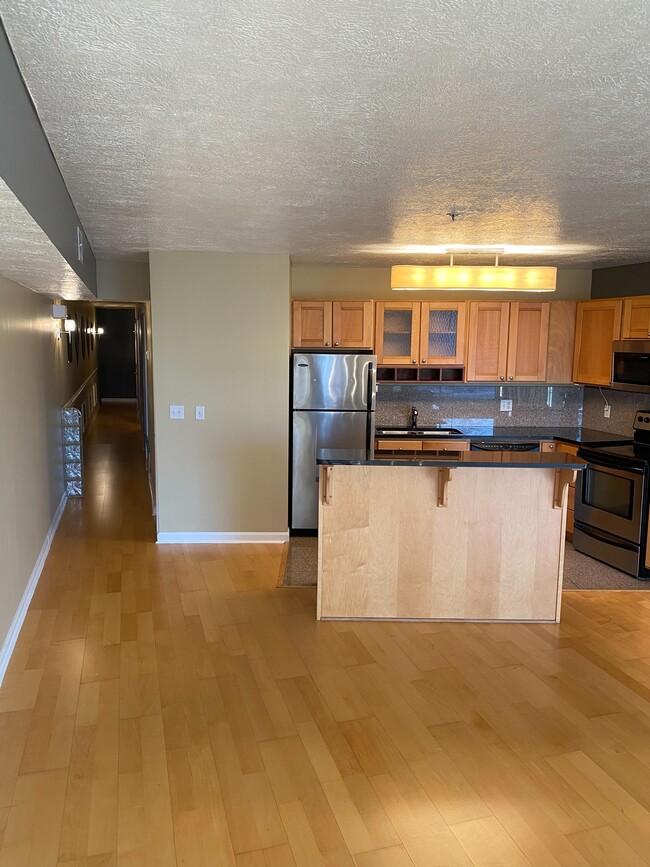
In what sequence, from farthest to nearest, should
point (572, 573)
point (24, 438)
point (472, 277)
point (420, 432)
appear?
point (420, 432)
point (572, 573)
point (24, 438)
point (472, 277)

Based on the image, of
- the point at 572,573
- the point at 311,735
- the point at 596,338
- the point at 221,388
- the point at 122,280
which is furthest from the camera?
the point at 122,280

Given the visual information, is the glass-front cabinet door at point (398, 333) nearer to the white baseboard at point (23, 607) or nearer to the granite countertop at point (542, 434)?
the granite countertop at point (542, 434)

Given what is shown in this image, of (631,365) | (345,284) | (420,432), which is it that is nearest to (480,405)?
(420,432)

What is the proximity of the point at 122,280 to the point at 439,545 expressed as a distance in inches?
151

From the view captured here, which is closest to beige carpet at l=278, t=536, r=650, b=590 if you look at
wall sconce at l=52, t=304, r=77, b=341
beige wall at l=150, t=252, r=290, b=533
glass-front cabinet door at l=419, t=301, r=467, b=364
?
beige wall at l=150, t=252, r=290, b=533

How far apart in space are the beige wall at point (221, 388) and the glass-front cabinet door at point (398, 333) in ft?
3.50

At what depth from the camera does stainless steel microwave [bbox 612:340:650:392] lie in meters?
5.19

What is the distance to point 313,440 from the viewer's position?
5809 mm

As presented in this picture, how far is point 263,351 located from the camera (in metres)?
5.48

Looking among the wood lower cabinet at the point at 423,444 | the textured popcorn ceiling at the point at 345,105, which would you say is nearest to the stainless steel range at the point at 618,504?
the wood lower cabinet at the point at 423,444

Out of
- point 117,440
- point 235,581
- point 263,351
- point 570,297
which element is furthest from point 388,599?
point 117,440

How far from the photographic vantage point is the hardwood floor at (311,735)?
230 cm

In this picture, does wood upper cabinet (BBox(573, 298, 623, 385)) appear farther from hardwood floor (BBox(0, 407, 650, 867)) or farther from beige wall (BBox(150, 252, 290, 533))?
beige wall (BBox(150, 252, 290, 533))

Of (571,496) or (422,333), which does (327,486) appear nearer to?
(422,333)
